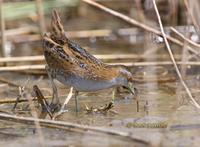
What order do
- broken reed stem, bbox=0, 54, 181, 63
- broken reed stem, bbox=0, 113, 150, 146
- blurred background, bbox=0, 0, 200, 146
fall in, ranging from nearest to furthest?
1. broken reed stem, bbox=0, 113, 150, 146
2. blurred background, bbox=0, 0, 200, 146
3. broken reed stem, bbox=0, 54, 181, 63

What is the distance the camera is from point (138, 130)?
166 inches

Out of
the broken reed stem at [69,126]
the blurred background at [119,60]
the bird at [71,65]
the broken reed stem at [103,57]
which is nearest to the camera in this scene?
the broken reed stem at [69,126]

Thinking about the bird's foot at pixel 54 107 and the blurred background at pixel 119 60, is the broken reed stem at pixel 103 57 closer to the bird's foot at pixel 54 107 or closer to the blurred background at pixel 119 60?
the blurred background at pixel 119 60

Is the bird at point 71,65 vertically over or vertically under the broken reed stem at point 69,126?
over

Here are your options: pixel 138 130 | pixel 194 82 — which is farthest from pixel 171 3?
pixel 138 130

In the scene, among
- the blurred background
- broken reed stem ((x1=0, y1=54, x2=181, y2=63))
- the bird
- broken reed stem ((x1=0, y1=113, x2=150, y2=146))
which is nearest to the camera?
broken reed stem ((x1=0, y1=113, x2=150, y2=146))

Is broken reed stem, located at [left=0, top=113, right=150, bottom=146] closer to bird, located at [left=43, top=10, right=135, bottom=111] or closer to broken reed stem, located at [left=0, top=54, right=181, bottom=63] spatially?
bird, located at [left=43, top=10, right=135, bottom=111]

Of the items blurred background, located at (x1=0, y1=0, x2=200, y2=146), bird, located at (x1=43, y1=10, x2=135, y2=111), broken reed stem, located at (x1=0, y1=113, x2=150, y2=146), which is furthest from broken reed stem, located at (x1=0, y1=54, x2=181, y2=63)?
broken reed stem, located at (x1=0, y1=113, x2=150, y2=146)

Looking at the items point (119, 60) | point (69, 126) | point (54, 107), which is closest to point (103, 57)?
point (119, 60)

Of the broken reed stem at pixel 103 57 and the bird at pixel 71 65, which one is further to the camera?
the broken reed stem at pixel 103 57

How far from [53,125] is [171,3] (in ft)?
12.4

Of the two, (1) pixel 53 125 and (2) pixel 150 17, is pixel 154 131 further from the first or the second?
(2) pixel 150 17

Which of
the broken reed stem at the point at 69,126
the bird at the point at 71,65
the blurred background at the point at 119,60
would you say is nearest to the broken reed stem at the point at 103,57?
the blurred background at the point at 119,60

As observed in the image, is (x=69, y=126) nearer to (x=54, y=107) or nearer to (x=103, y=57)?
(x=54, y=107)
